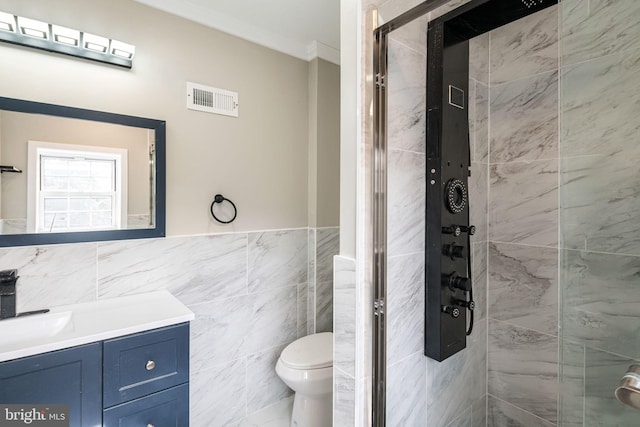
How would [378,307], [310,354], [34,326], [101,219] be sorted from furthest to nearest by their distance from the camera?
[310,354] < [101,219] < [34,326] < [378,307]

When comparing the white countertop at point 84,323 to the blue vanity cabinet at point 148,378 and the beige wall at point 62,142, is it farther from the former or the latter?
the beige wall at point 62,142

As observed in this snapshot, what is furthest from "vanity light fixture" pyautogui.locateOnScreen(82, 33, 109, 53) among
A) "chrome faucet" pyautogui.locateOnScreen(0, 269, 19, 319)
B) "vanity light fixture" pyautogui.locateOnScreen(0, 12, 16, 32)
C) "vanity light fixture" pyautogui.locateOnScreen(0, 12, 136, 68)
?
"chrome faucet" pyautogui.locateOnScreen(0, 269, 19, 319)

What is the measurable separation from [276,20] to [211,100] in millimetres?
684

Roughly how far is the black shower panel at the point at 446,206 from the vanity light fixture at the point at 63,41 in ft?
5.01

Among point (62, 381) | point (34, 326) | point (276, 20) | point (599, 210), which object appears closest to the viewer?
point (599, 210)

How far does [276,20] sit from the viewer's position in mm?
1965

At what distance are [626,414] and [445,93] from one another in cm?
118

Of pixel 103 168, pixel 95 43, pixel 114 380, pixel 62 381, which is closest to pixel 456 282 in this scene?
pixel 114 380

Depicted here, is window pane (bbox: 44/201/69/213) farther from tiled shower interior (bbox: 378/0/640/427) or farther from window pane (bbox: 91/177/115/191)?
tiled shower interior (bbox: 378/0/640/427)

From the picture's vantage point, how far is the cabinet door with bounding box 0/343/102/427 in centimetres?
103

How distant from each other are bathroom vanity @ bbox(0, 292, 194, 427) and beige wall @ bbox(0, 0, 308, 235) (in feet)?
1.94

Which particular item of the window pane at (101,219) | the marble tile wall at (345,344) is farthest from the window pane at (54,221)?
the marble tile wall at (345,344)

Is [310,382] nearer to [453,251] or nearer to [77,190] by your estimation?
[453,251]

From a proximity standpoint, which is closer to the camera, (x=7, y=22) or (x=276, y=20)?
(x=7, y=22)
